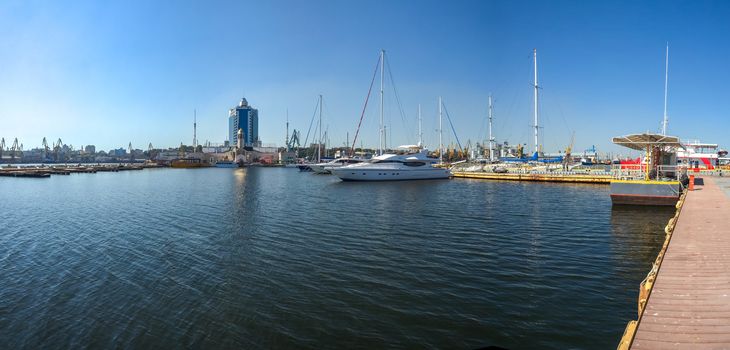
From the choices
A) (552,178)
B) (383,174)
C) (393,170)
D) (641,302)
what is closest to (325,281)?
(641,302)

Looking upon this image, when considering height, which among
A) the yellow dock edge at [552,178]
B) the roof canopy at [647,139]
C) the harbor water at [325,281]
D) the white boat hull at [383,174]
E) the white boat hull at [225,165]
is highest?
the roof canopy at [647,139]

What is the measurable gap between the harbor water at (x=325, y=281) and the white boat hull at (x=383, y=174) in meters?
38.9

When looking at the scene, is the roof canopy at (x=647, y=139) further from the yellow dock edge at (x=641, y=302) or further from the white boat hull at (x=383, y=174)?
the white boat hull at (x=383, y=174)

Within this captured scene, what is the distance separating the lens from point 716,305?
7.88 m

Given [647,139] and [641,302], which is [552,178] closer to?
[647,139]

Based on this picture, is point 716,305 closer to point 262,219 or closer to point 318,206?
point 262,219

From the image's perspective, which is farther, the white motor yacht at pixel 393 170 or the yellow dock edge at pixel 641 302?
the white motor yacht at pixel 393 170

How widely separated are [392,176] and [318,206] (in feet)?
119

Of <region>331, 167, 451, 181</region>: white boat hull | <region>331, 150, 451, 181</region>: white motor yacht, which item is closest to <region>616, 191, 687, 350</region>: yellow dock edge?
<region>331, 167, 451, 181</region>: white boat hull

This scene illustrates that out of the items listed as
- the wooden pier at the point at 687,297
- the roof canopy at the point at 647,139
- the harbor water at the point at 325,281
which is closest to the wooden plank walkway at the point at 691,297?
the wooden pier at the point at 687,297

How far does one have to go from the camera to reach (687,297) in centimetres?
835

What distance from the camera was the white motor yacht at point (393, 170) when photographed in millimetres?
67312

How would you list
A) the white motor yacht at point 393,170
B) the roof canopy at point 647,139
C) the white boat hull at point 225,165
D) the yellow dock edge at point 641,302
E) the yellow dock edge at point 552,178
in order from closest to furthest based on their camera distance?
the yellow dock edge at point 641,302, the roof canopy at point 647,139, the yellow dock edge at point 552,178, the white motor yacht at point 393,170, the white boat hull at point 225,165

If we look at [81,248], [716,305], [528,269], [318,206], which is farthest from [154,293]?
[318,206]
